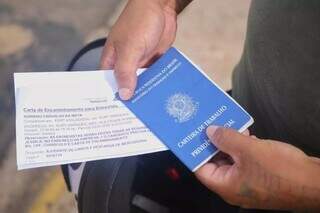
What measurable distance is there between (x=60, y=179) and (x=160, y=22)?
794mm

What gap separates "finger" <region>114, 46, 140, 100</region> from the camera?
2.39ft

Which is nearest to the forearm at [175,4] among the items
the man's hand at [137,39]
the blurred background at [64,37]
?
the man's hand at [137,39]

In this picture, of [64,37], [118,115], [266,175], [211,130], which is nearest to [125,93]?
[118,115]

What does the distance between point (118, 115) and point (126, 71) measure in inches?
3.1

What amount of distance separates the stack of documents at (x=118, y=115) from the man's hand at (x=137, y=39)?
3 centimetres

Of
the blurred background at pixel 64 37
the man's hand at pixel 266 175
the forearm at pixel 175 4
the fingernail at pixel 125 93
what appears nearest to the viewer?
the man's hand at pixel 266 175

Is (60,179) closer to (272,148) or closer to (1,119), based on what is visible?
(1,119)

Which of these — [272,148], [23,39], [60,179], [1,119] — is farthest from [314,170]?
[23,39]

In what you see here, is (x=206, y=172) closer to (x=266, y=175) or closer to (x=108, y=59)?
(x=266, y=175)

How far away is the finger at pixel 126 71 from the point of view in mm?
728

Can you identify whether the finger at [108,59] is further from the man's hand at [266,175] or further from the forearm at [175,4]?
the man's hand at [266,175]

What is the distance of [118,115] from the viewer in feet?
2.36

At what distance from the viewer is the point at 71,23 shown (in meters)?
1.84

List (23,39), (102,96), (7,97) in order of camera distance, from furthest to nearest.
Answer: (23,39) → (7,97) → (102,96)
